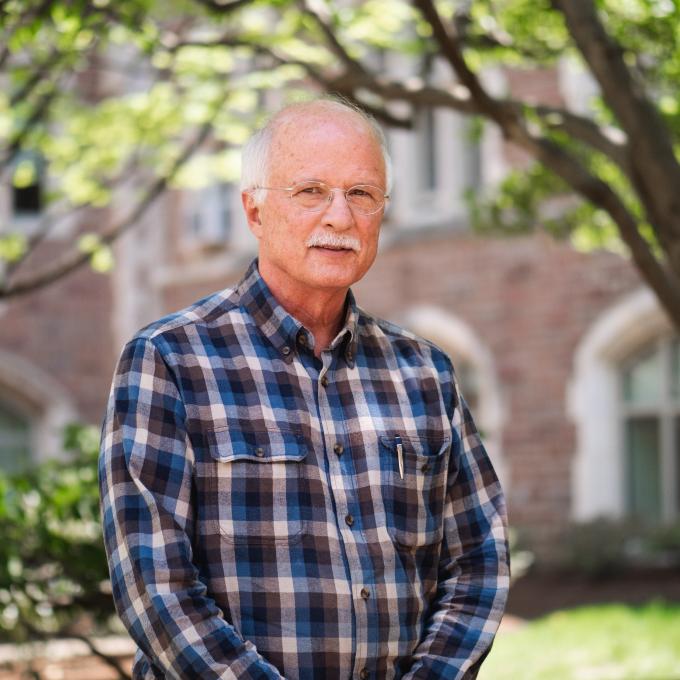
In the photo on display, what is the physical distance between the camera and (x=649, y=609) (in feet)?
34.2

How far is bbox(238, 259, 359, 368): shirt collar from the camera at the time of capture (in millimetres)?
2762

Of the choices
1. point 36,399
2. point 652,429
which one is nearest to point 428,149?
point 652,429

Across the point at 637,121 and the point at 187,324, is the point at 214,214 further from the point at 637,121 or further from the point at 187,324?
the point at 187,324

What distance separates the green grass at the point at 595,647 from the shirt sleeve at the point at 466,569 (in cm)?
510

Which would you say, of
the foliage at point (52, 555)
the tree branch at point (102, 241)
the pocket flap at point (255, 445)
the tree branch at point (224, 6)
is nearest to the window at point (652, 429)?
the tree branch at point (102, 241)

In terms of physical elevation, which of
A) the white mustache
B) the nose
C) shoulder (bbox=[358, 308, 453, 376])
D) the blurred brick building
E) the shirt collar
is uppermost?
the nose

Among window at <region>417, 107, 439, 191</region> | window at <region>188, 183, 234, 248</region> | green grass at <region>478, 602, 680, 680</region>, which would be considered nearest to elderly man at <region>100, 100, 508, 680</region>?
green grass at <region>478, 602, 680, 680</region>

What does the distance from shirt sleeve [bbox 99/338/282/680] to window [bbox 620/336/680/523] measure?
11817 millimetres

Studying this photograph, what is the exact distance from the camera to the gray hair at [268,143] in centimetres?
276

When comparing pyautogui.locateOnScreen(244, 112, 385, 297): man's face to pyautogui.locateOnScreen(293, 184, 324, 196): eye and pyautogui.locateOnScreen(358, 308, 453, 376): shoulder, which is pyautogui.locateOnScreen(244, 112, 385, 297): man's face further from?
pyautogui.locateOnScreen(358, 308, 453, 376): shoulder

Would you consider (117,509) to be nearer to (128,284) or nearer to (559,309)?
(559,309)

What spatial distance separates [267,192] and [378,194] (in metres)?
0.22

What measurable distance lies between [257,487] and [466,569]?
509 millimetres

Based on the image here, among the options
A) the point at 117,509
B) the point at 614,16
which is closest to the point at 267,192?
the point at 117,509
